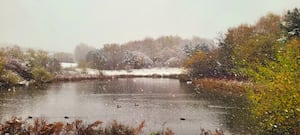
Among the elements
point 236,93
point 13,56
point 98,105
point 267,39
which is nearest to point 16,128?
point 98,105

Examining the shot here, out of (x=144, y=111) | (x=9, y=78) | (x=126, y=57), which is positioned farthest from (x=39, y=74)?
(x=126, y=57)

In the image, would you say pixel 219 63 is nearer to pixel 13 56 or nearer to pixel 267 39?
pixel 267 39

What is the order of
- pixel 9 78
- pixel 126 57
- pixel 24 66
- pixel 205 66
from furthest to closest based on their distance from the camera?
1. pixel 126 57
2. pixel 205 66
3. pixel 24 66
4. pixel 9 78

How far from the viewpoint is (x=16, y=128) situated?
16.8 m

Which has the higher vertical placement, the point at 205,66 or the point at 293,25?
the point at 293,25

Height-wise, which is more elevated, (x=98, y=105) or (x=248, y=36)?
(x=248, y=36)

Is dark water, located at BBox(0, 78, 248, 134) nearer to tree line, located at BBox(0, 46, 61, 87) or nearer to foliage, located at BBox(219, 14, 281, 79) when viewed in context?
foliage, located at BBox(219, 14, 281, 79)

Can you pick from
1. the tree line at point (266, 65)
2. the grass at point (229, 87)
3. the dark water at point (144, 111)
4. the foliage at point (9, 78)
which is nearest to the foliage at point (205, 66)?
the tree line at point (266, 65)

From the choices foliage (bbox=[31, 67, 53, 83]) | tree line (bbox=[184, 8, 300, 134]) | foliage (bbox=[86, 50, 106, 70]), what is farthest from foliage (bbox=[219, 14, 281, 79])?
foliage (bbox=[86, 50, 106, 70])

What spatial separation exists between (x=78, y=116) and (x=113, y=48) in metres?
103

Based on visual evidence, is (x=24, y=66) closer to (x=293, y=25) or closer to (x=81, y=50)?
(x=293, y=25)

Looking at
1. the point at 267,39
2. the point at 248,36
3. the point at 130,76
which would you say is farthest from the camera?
the point at 130,76

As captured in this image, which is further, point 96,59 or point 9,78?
point 96,59

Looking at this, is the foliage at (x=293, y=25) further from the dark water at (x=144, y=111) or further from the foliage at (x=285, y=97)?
the foliage at (x=285, y=97)
